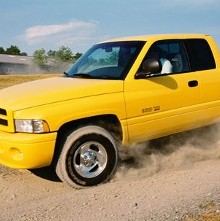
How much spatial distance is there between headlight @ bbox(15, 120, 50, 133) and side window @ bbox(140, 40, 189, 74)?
6.16 feet

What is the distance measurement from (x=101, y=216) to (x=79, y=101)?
55.7 inches

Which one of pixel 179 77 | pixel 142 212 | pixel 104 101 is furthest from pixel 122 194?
pixel 179 77

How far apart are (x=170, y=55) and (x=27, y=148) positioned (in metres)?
2.60

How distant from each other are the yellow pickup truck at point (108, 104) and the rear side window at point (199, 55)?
2 cm

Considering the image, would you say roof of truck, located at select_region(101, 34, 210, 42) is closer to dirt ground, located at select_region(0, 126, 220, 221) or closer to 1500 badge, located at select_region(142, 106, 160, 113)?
1500 badge, located at select_region(142, 106, 160, 113)

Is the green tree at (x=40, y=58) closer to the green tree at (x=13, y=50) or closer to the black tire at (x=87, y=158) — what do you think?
the green tree at (x=13, y=50)

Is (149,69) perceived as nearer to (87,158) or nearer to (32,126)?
(87,158)

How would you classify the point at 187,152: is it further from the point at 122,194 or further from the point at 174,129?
the point at 122,194

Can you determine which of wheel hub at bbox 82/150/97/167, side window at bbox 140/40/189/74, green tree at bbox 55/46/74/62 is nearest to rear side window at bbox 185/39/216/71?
side window at bbox 140/40/189/74

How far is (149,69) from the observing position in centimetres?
557

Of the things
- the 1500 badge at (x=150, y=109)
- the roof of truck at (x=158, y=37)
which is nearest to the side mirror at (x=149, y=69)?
the 1500 badge at (x=150, y=109)

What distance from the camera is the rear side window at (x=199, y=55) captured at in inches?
250

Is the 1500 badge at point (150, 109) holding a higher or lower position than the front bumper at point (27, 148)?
higher

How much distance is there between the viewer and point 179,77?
6000 millimetres
